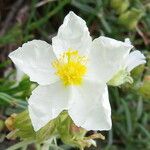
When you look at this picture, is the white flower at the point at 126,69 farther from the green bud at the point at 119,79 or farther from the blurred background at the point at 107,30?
the blurred background at the point at 107,30

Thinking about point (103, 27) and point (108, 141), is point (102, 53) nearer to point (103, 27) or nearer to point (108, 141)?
point (108, 141)

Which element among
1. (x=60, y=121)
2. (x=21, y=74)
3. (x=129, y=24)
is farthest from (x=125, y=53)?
(x=129, y=24)

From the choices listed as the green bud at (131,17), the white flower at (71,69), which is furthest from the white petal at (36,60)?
the green bud at (131,17)

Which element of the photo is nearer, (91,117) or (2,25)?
(91,117)

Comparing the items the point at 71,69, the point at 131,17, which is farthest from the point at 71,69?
the point at 131,17

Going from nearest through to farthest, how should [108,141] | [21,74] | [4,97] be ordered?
[4,97] < [21,74] < [108,141]
